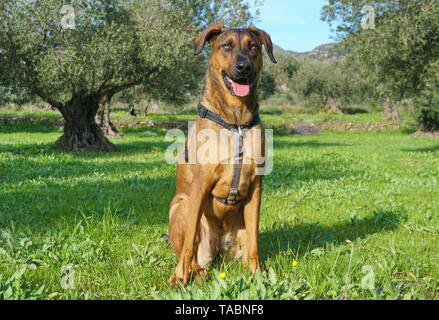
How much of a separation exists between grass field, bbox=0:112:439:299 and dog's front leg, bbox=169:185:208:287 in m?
0.23

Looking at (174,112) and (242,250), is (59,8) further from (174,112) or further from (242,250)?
(174,112)

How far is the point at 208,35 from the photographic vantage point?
4.45 metres

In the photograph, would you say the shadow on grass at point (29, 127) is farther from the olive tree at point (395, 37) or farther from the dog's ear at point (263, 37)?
the dog's ear at point (263, 37)

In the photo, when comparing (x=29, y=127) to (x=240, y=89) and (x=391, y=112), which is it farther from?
(x=391, y=112)

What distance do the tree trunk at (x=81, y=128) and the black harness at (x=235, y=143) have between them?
1765 cm

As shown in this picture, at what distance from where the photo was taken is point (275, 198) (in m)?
8.88

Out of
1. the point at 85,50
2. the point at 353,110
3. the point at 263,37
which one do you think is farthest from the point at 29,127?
the point at 353,110

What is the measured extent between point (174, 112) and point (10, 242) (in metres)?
49.2

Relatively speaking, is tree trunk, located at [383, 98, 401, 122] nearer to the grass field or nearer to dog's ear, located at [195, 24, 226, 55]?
the grass field

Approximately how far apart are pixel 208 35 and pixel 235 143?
1.34 metres

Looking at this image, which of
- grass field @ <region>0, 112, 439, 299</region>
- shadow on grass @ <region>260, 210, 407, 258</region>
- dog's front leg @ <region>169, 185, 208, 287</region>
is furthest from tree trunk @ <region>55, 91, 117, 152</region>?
dog's front leg @ <region>169, 185, 208, 287</region>

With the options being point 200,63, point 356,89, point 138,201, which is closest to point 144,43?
point 200,63

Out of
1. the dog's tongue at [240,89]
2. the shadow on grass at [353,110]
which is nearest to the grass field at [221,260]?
the dog's tongue at [240,89]
